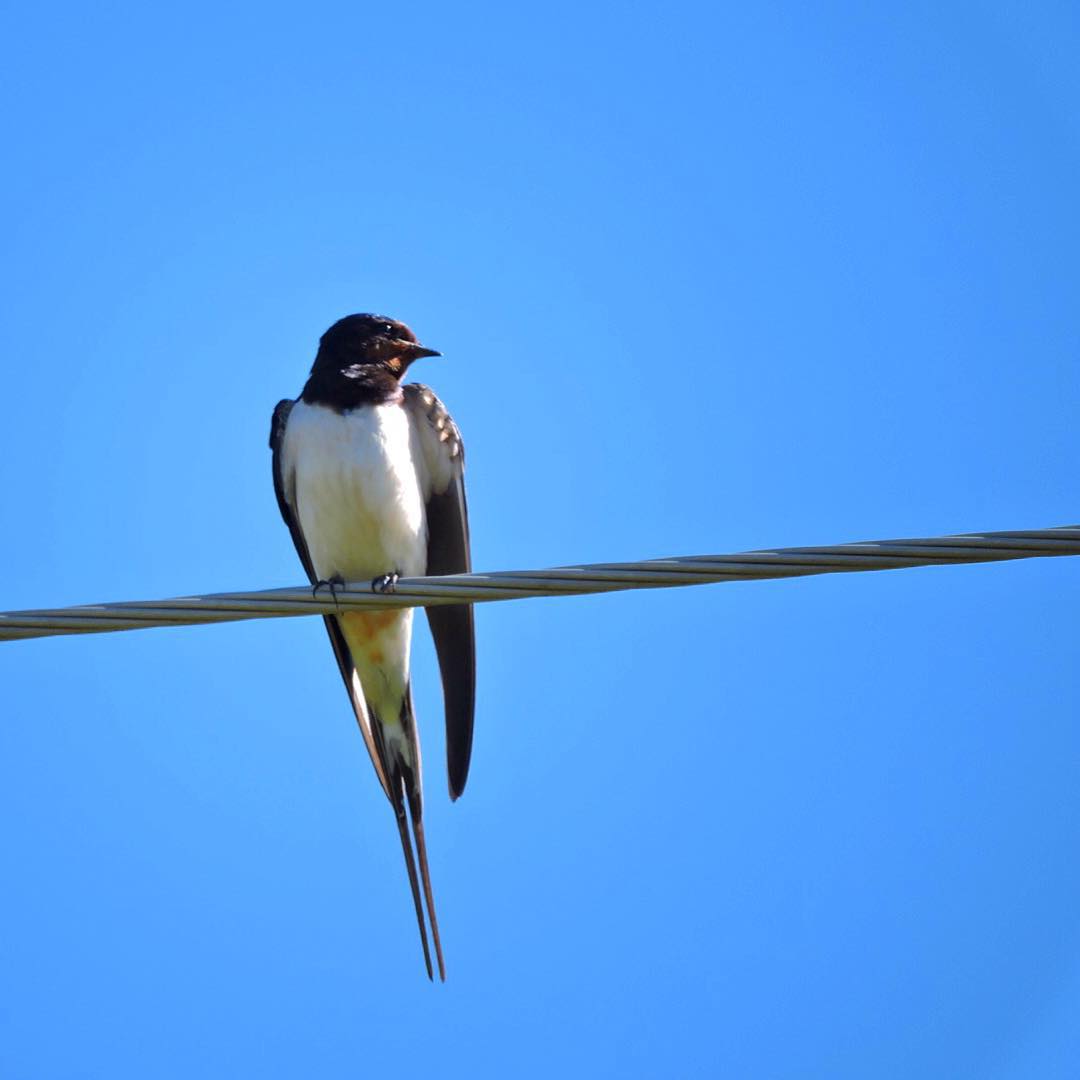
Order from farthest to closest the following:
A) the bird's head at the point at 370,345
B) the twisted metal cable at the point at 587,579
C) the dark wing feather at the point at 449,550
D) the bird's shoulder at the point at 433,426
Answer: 1. the bird's head at the point at 370,345
2. the bird's shoulder at the point at 433,426
3. the dark wing feather at the point at 449,550
4. the twisted metal cable at the point at 587,579

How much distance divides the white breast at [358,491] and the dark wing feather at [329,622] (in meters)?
0.15

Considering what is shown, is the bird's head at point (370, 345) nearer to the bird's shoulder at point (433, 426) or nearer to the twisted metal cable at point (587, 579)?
the bird's shoulder at point (433, 426)

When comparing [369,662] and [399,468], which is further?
[369,662]

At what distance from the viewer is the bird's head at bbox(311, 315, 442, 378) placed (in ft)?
20.4

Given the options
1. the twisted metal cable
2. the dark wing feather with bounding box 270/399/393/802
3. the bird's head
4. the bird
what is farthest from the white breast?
the twisted metal cable

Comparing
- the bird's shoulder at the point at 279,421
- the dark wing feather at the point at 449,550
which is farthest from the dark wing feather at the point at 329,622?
the dark wing feather at the point at 449,550

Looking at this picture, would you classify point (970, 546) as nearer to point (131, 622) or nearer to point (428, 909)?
point (131, 622)

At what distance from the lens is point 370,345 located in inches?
247

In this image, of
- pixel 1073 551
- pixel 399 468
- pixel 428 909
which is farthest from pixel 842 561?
pixel 399 468

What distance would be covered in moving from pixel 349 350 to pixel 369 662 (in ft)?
3.82

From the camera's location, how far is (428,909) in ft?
16.8

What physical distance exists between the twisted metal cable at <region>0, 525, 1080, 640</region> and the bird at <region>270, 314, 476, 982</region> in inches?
76.7

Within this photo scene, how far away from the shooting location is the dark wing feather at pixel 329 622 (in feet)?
20.1

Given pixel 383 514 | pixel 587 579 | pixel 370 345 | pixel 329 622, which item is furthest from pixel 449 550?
pixel 587 579
